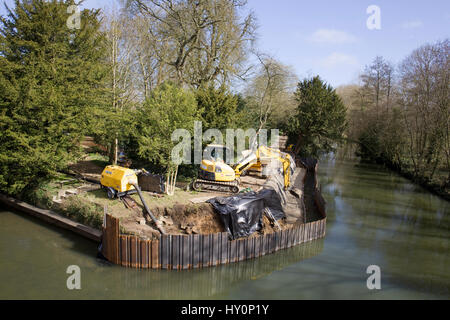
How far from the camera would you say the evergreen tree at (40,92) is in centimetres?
1345

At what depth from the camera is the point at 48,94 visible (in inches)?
533

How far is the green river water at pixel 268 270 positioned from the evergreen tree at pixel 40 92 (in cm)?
272

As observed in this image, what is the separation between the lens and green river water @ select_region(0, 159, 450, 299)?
9.04 metres

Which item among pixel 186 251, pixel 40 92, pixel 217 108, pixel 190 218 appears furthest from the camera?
pixel 217 108

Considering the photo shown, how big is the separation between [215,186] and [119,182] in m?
4.39

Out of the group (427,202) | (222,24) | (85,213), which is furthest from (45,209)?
(427,202)

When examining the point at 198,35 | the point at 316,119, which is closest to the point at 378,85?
the point at 316,119

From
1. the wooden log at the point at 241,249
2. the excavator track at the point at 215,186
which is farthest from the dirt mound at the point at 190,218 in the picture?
the excavator track at the point at 215,186

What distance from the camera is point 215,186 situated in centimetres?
1470

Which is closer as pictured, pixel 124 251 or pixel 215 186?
pixel 124 251

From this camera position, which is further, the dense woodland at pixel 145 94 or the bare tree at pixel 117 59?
the bare tree at pixel 117 59

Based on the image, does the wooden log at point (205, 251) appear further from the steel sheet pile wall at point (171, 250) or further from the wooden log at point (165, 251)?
the wooden log at point (165, 251)

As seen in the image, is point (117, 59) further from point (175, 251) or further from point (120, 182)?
point (175, 251)
